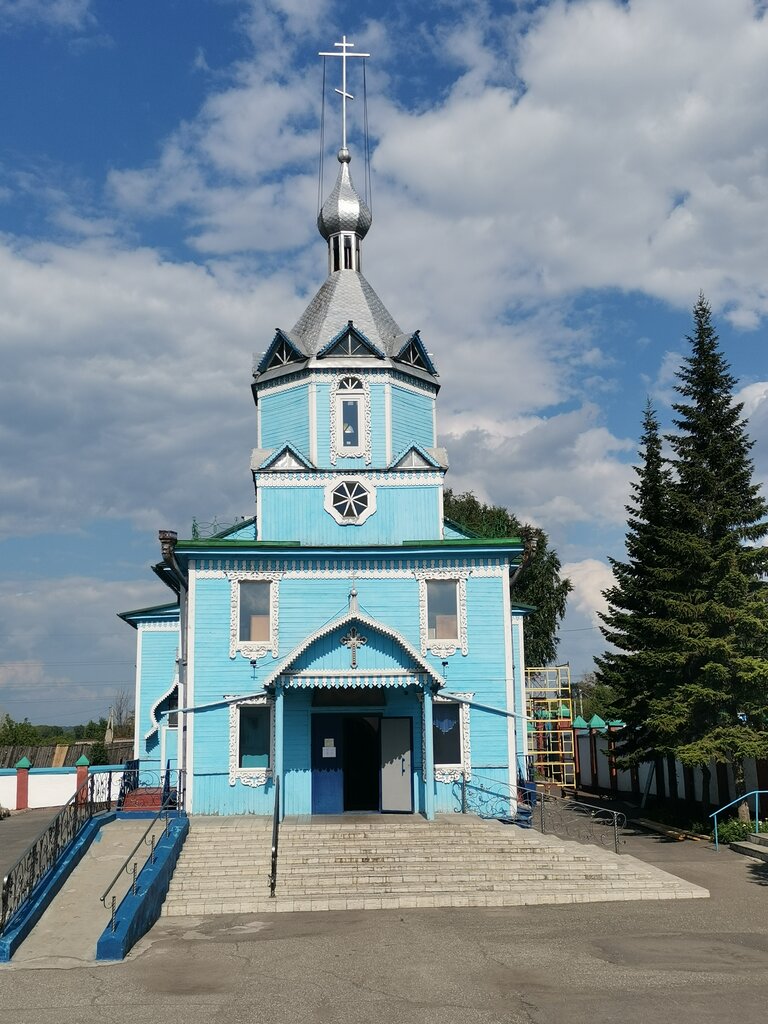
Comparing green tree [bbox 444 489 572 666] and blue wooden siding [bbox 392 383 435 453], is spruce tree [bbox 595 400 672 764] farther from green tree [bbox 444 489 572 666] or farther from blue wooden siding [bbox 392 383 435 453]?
green tree [bbox 444 489 572 666]

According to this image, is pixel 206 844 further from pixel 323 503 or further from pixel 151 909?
pixel 323 503

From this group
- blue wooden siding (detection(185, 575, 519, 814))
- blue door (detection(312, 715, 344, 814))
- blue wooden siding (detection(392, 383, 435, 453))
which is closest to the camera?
blue wooden siding (detection(185, 575, 519, 814))

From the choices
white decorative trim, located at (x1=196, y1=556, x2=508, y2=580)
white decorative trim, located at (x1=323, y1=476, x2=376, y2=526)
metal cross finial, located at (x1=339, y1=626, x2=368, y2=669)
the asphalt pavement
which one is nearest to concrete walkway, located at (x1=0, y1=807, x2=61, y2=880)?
white decorative trim, located at (x1=196, y1=556, x2=508, y2=580)

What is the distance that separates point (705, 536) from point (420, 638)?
725 centimetres

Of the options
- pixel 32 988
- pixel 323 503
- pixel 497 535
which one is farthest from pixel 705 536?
pixel 32 988

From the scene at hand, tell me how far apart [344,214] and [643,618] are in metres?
13.8

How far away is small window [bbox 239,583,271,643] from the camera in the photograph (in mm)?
20266

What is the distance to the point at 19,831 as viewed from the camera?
25.2m

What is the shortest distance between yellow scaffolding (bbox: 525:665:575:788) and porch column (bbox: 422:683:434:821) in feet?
34.5

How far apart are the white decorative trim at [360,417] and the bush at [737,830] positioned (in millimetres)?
11165

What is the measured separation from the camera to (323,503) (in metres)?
21.7

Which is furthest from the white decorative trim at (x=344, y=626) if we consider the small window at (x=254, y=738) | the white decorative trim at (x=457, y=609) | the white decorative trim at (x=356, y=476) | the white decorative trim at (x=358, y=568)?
the white decorative trim at (x=356, y=476)

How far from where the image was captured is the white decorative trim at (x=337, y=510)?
21578 mm

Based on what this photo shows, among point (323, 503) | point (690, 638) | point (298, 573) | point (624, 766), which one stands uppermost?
point (323, 503)
